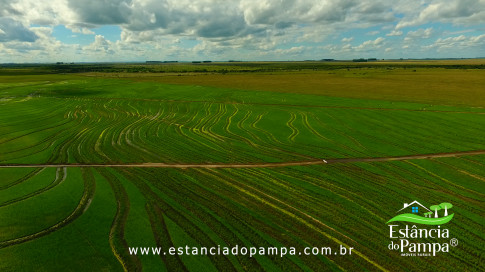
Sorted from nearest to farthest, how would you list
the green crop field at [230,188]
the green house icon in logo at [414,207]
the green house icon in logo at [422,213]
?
the green crop field at [230,188] < the green house icon in logo at [422,213] < the green house icon in logo at [414,207]

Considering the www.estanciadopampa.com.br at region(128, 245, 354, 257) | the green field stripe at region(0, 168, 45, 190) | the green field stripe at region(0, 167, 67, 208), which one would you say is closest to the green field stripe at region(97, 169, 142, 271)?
the www.estanciadopampa.com.br at region(128, 245, 354, 257)

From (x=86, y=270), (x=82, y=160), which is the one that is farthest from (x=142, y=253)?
(x=82, y=160)

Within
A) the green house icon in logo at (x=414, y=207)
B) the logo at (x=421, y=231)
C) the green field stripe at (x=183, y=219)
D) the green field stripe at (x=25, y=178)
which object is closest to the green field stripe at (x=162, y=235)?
the green field stripe at (x=183, y=219)

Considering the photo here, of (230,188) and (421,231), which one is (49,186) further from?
(421,231)

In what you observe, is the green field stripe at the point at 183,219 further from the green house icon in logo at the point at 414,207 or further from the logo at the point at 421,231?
the green house icon in logo at the point at 414,207

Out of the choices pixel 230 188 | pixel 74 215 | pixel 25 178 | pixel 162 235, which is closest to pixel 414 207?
pixel 230 188

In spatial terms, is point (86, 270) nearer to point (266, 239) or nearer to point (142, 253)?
point (142, 253)

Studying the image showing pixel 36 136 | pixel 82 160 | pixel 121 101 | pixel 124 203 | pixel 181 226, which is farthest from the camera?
pixel 121 101

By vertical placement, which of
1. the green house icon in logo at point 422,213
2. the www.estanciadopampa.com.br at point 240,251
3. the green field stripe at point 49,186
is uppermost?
the green field stripe at point 49,186
